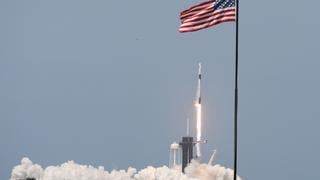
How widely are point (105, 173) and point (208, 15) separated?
54172 millimetres

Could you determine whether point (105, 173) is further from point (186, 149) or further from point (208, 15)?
point (208, 15)

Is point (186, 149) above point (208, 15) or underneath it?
underneath

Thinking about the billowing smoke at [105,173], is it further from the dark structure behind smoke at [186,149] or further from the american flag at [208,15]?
the american flag at [208,15]

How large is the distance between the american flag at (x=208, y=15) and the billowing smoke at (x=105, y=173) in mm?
44106

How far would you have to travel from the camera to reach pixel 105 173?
361 ft

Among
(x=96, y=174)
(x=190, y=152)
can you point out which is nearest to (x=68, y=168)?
(x=96, y=174)

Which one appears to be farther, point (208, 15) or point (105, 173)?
point (105, 173)

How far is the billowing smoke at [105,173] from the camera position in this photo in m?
102

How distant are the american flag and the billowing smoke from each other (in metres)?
44.1

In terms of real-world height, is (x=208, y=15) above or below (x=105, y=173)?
above

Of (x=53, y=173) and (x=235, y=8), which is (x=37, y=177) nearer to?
(x=53, y=173)

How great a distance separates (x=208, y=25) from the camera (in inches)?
2384

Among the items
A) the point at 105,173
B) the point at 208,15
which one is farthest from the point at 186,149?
the point at 208,15

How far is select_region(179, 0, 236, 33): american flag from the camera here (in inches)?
2352
